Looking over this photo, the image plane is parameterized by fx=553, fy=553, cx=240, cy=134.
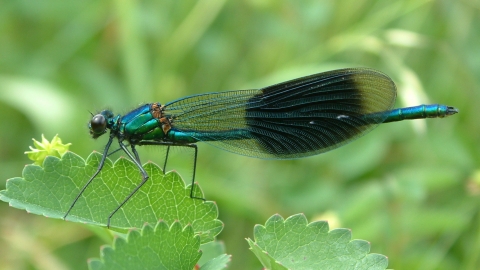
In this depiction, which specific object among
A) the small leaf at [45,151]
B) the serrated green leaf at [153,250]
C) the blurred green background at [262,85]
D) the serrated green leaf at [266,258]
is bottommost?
the serrated green leaf at [266,258]

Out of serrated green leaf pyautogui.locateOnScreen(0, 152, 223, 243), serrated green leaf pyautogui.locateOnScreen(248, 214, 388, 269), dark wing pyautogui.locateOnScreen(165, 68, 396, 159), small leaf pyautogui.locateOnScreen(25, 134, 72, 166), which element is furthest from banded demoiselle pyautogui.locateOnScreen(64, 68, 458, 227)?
serrated green leaf pyautogui.locateOnScreen(248, 214, 388, 269)

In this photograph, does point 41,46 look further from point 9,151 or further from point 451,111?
point 451,111

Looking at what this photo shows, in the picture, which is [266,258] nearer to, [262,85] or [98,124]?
[98,124]

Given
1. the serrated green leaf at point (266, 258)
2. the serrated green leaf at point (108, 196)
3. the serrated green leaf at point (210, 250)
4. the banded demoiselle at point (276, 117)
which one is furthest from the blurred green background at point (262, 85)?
the serrated green leaf at point (266, 258)

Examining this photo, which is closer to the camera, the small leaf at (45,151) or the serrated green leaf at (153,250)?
the serrated green leaf at (153,250)

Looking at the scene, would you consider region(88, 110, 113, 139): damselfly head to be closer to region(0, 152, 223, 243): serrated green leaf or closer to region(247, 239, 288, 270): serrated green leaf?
region(0, 152, 223, 243): serrated green leaf

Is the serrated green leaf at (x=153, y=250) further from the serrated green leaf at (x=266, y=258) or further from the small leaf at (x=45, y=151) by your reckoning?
the small leaf at (x=45, y=151)
